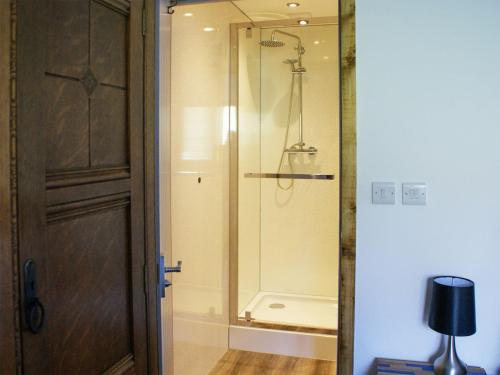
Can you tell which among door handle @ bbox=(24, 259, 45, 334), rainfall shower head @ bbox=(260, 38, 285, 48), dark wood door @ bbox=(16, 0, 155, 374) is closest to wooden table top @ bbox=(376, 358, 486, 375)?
dark wood door @ bbox=(16, 0, 155, 374)

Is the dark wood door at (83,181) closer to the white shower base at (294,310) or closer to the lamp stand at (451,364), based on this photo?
the lamp stand at (451,364)

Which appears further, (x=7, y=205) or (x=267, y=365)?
(x=267, y=365)

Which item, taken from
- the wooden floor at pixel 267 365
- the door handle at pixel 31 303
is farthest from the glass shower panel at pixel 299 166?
the door handle at pixel 31 303

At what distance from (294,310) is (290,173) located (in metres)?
1.06

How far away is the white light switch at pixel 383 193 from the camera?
201 cm

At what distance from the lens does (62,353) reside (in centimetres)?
129

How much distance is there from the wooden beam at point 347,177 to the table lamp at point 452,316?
1.03 ft

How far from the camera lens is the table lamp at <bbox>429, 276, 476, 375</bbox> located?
1.84m

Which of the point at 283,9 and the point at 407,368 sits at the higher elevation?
the point at 283,9

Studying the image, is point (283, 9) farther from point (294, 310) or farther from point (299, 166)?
point (294, 310)

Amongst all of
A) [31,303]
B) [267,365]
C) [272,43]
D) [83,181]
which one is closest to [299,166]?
[272,43]

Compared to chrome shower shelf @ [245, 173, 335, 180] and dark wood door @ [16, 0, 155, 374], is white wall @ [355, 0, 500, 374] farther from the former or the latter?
chrome shower shelf @ [245, 173, 335, 180]

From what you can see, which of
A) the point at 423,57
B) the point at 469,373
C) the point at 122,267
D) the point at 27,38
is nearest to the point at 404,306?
the point at 469,373

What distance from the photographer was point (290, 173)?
4094mm
